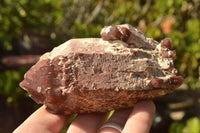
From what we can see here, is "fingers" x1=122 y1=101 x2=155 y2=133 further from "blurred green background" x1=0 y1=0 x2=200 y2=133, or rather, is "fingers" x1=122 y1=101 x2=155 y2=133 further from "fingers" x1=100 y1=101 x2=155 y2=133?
"blurred green background" x1=0 y1=0 x2=200 y2=133

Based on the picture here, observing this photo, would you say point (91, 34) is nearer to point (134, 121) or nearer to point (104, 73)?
point (104, 73)

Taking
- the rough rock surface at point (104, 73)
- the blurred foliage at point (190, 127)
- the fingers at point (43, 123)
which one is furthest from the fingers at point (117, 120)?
the blurred foliage at point (190, 127)

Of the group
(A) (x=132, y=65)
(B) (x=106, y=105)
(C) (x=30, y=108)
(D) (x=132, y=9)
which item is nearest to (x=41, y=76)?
(B) (x=106, y=105)

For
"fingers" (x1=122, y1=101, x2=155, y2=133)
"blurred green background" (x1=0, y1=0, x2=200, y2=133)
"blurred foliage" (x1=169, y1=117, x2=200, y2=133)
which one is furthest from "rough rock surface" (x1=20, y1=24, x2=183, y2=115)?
"blurred green background" (x1=0, y1=0, x2=200, y2=133)

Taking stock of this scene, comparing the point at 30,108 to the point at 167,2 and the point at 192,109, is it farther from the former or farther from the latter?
the point at 167,2

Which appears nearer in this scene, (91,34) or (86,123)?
(86,123)

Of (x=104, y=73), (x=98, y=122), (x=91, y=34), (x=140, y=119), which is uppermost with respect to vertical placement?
(x=104, y=73)

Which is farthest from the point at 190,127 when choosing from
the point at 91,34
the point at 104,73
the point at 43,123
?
the point at 91,34
